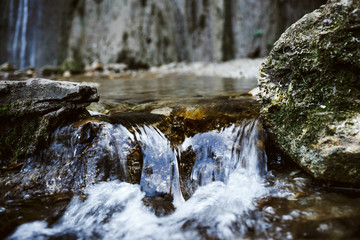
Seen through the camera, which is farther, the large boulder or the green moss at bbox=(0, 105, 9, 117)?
the green moss at bbox=(0, 105, 9, 117)

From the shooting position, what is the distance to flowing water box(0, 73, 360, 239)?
1606mm

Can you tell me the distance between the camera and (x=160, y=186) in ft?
7.14

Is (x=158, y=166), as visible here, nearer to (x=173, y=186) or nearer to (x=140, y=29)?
(x=173, y=186)

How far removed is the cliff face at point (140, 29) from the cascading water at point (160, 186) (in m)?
10.5

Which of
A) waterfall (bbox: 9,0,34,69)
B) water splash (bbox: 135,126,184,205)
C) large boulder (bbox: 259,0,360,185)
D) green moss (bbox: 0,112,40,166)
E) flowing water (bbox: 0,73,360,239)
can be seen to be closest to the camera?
flowing water (bbox: 0,73,360,239)

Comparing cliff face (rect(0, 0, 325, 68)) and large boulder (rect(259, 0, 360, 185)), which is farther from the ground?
cliff face (rect(0, 0, 325, 68))

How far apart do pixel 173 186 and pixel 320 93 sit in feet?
4.96

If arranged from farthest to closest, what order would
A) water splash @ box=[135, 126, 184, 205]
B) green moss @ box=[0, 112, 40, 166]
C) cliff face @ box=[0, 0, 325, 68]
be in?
cliff face @ box=[0, 0, 325, 68], green moss @ box=[0, 112, 40, 166], water splash @ box=[135, 126, 184, 205]

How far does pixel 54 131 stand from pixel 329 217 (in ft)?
8.11

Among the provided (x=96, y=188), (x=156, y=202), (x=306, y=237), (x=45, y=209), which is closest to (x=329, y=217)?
(x=306, y=237)

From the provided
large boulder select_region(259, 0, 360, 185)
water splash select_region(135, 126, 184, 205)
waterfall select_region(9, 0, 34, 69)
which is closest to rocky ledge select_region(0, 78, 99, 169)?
water splash select_region(135, 126, 184, 205)

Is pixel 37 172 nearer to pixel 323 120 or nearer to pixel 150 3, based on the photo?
pixel 323 120

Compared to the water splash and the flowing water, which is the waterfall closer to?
the flowing water

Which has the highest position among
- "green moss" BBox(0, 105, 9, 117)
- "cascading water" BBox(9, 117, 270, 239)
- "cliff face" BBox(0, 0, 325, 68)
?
"cliff face" BBox(0, 0, 325, 68)
